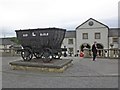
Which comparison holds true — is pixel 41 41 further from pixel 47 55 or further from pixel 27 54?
pixel 27 54

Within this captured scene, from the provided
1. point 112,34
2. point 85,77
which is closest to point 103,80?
point 85,77

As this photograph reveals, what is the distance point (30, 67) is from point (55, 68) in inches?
56.1

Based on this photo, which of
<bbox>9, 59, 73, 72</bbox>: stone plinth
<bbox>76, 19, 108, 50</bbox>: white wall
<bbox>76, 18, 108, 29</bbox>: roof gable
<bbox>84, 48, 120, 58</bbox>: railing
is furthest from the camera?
<bbox>76, 18, 108, 29</bbox>: roof gable

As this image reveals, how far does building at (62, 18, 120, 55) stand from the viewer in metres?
45.3

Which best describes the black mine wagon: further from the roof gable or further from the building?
the roof gable

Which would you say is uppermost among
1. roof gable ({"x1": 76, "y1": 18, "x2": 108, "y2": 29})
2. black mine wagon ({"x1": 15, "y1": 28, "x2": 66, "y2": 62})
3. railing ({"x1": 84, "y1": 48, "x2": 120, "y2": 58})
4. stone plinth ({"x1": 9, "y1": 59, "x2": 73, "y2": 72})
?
roof gable ({"x1": 76, "y1": 18, "x2": 108, "y2": 29})

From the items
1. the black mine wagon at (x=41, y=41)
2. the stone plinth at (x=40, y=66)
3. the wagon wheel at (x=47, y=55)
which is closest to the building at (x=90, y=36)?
the black mine wagon at (x=41, y=41)

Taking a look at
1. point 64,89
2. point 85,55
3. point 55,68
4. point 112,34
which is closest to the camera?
point 64,89

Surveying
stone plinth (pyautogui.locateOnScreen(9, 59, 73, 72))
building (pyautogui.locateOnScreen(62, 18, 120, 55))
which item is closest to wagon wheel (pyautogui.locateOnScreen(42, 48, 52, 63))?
stone plinth (pyautogui.locateOnScreen(9, 59, 73, 72))

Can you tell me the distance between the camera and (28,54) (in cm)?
1164

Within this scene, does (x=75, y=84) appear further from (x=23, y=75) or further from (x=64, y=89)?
(x=23, y=75)

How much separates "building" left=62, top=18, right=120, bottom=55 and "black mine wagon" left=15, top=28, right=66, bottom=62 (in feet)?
113

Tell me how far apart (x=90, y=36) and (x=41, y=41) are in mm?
36542

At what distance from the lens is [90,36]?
46.6 metres
